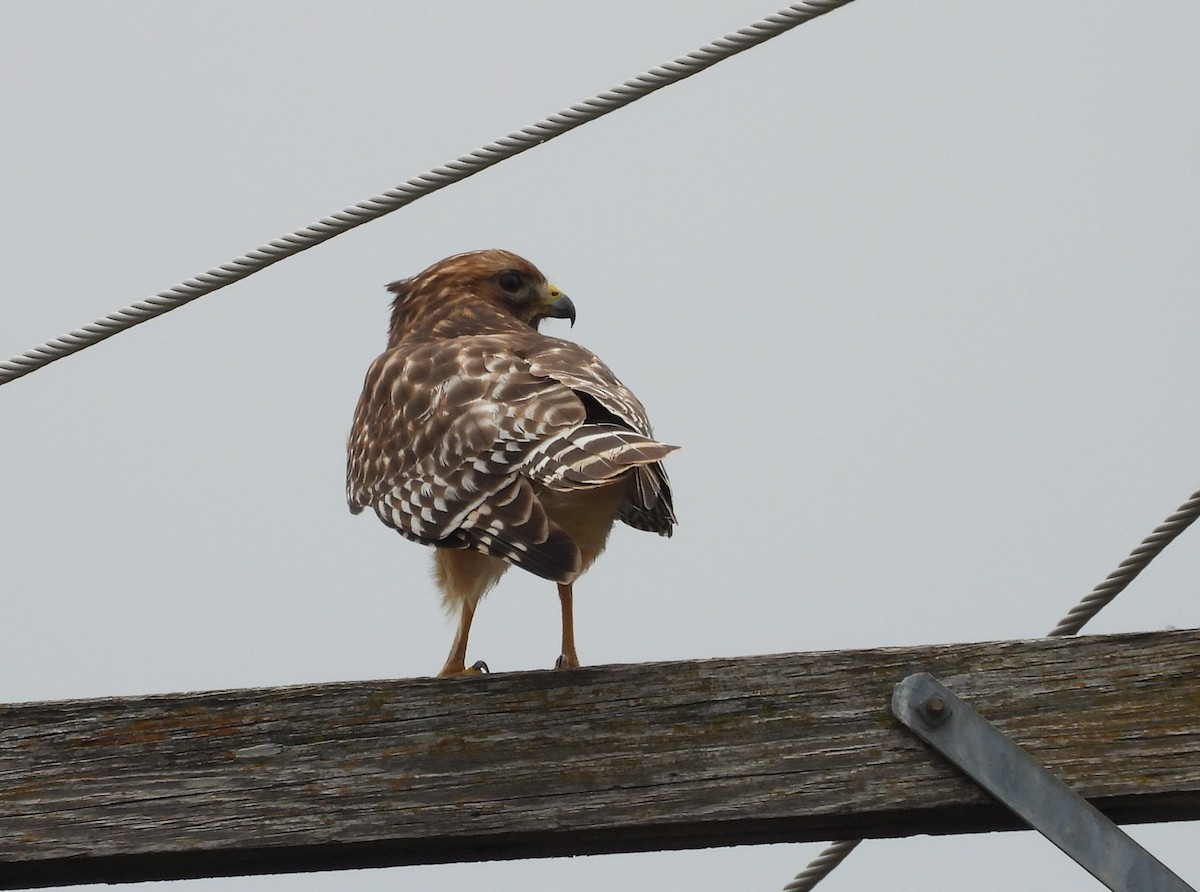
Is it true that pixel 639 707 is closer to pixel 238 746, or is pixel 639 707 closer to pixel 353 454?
pixel 238 746

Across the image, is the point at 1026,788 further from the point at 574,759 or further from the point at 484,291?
the point at 484,291

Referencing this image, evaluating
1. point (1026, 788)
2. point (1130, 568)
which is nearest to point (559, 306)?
point (1130, 568)

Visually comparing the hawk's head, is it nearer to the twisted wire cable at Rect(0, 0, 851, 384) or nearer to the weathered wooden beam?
the twisted wire cable at Rect(0, 0, 851, 384)

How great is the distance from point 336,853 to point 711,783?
0.55 meters

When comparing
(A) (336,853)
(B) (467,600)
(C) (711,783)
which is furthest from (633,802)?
(B) (467,600)

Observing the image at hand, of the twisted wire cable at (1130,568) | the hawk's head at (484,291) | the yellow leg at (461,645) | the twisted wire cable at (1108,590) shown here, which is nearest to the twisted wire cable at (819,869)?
the twisted wire cable at (1108,590)

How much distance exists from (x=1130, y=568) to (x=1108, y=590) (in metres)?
0.10

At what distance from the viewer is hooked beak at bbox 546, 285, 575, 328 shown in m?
4.98

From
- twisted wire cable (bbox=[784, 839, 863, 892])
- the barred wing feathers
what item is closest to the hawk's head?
the barred wing feathers

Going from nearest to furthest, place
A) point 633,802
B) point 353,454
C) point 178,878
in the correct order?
point 633,802 → point 178,878 → point 353,454

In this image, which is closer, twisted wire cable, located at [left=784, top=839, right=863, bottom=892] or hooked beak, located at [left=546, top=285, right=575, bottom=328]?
twisted wire cable, located at [left=784, top=839, right=863, bottom=892]

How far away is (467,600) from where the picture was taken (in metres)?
3.63

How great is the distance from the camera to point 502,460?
9.85ft

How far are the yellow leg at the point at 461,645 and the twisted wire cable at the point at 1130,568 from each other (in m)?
1.47
